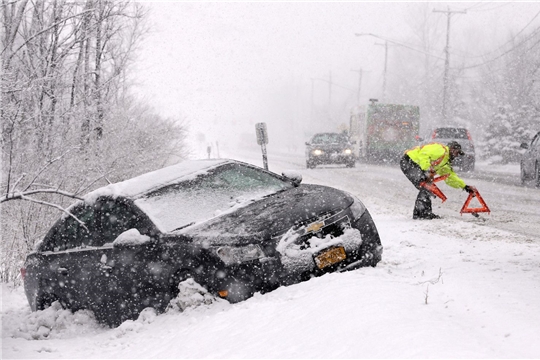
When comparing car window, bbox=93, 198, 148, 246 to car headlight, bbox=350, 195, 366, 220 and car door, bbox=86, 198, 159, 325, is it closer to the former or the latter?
car door, bbox=86, 198, 159, 325

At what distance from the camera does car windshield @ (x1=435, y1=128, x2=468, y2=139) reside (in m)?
23.7

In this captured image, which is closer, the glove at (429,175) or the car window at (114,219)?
the car window at (114,219)

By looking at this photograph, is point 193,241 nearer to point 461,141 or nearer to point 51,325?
point 51,325

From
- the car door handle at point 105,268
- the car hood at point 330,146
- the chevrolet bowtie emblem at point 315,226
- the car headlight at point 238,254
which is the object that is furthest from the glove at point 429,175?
the car hood at point 330,146

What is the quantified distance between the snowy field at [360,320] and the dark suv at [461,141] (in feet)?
51.5

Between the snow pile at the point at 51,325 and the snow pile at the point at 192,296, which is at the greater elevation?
the snow pile at the point at 192,296

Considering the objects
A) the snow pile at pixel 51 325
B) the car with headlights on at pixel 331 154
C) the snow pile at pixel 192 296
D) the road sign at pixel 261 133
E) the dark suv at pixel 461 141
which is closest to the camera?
the snow pile at pixel 192 296

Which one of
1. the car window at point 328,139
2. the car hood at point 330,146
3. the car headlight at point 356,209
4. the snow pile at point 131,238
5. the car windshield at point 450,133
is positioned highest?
the car windshield at point 450,133

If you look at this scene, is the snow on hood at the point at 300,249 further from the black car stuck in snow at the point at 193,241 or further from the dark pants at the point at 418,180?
the dark pants at the point at 418,180

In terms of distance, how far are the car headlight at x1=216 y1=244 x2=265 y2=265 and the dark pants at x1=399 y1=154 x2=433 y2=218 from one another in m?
5.24

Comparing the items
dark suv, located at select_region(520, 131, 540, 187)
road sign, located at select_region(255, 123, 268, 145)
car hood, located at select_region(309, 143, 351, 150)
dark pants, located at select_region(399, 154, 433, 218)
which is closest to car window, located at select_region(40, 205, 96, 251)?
dark pants, located at select_region(399, 154, 433, 218)

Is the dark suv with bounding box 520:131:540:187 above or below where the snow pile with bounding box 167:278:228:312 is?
above

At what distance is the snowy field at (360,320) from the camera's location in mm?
3529

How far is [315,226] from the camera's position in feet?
17.9
